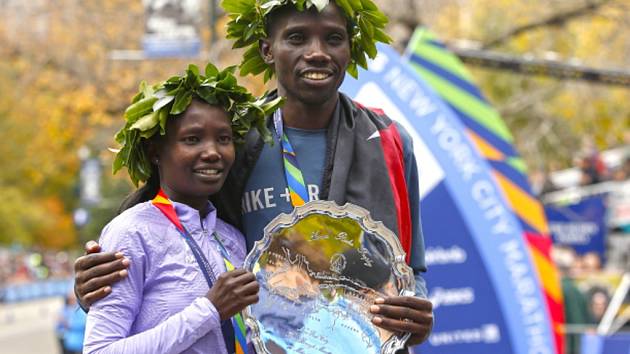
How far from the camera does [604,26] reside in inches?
907

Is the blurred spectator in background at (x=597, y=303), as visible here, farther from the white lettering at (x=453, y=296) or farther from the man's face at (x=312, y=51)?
the man's face at (x=312, y=51)

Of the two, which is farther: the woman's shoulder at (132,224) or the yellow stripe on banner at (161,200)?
the yellow stripe on banner at (161,200)

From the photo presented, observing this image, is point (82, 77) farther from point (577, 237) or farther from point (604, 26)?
point (604, 26)

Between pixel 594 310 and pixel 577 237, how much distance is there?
290 centimetres

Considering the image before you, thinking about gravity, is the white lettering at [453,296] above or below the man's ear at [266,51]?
above

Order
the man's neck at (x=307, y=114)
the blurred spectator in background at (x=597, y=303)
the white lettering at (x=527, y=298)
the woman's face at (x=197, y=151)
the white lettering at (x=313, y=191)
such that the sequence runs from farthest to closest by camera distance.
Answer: the blurred spectator in background at (x=597, y=303), the white lettering at (x=527, y=298), the man's neck at (x=307, y=114), the white lettering at (x=313, y=191), the woman's face at (x=197, y=151)

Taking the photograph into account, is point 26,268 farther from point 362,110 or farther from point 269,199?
point 269,199

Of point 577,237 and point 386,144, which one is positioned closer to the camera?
point 386,144

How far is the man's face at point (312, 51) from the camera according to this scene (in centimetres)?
411

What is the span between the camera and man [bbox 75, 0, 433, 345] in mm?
4105

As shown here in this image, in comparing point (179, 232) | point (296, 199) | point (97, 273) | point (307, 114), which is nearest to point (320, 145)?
point (307, 114)

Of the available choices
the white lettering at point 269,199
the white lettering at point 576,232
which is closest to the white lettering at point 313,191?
the white lettering at point 269,199

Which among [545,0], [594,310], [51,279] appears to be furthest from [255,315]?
[51,279]

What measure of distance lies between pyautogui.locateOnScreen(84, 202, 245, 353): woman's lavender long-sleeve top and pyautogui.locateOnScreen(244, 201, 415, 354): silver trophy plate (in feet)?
0.50
